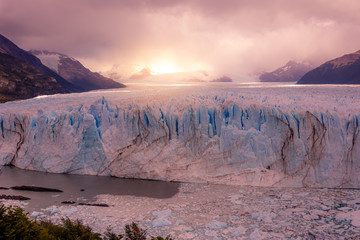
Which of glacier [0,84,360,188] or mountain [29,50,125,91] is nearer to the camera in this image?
glacier [0,84,360,188]

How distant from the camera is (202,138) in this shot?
462 inches

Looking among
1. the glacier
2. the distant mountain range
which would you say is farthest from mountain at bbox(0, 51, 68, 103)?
the glacier

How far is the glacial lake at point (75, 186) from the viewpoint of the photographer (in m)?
9.91

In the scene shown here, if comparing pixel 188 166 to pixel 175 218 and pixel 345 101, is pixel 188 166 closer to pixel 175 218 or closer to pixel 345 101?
pixel 175 218

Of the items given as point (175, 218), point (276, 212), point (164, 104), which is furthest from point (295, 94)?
point (175, 218)

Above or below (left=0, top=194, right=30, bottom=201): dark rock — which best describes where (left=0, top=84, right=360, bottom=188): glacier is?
above

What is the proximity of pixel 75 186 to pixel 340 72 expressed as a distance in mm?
28984

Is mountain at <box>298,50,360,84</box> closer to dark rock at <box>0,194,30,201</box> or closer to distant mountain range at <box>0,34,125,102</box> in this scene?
dark rock at <box>0,194,30,201</box>

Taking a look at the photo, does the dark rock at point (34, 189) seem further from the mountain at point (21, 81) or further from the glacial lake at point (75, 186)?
the mountain at point (21, 81)

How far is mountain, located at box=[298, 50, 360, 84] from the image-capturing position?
27.7m

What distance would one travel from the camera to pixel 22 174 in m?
12.5

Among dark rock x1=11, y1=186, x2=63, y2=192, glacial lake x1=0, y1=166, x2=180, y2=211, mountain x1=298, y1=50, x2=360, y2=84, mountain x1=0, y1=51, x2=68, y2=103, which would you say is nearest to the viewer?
glacial lake x1=0, y1=166, x2=180, y2=211

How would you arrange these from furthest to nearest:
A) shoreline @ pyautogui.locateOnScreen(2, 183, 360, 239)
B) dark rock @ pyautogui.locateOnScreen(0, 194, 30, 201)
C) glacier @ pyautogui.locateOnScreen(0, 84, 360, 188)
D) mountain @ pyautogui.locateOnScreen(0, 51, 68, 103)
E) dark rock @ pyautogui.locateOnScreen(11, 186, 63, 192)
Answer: mountain @ pyautogui.locateOnScreen(0, 51, 68, 103), dark rock @ pyautogui.locateOnScreen(11, 186, 63, 192), glacier @ pyautogui.locateOnScreen(0, 84, 360, 188), dark rock @ pyautogui.locateOnScreen(0, 194, 30, 201), shoreline @ pyautogui.locateOnScreen(2, 183, 360, 239)

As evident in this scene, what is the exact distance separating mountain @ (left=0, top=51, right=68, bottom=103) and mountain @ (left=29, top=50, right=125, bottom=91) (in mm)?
13655
